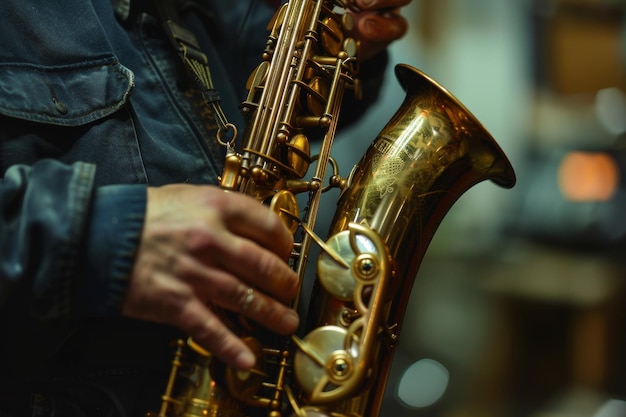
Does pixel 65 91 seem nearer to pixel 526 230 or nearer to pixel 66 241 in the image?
pixel 66 241

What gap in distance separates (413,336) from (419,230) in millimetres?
1194

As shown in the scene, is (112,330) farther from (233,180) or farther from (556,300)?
(556,300)

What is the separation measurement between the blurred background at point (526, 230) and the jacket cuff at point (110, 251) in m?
1.26

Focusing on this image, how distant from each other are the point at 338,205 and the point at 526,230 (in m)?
1.31

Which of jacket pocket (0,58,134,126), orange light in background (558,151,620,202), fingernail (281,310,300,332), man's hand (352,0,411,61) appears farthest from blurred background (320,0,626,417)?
fingernail (281,310,300,332)

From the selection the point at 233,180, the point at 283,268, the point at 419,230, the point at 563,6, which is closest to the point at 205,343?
the point at 283,268

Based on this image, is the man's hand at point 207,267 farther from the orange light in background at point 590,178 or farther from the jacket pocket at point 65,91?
the orange light in background at point 590,178

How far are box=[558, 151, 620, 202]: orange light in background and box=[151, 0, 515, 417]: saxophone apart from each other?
114 cm

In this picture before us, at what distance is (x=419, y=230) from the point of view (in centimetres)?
102

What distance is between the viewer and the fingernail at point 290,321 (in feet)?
2.62

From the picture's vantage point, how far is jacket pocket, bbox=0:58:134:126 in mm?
920

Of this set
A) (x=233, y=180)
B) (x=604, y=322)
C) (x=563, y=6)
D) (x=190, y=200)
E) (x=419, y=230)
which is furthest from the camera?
(x=563, y=6)

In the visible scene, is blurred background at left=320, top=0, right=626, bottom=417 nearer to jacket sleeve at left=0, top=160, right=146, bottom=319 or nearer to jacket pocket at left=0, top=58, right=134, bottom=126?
jacket pocket at left=0, top=58, right=134, bottom=126

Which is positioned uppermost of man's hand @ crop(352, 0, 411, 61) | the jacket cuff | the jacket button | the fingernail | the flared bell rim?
man's hand @ crop(352, 0, 411, 61)
